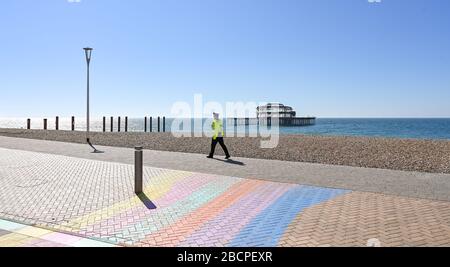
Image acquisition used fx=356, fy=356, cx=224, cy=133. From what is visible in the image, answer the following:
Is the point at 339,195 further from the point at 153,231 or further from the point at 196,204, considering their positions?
the point at 153,231

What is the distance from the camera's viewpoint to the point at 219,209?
595 centimetres

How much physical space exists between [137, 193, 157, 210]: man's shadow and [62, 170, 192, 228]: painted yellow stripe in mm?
75

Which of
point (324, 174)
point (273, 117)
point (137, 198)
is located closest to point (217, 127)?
point (324, 174)

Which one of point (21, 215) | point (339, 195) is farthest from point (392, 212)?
point (21, 215)

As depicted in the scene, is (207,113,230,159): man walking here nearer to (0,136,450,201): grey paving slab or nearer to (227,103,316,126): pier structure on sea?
(0,136,450,201): grey paving slab

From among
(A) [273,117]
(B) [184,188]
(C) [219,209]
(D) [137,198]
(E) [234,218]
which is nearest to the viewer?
(E) [234,218]

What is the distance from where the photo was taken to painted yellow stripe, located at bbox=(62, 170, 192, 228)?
526 cm

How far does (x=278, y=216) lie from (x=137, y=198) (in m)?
2.76

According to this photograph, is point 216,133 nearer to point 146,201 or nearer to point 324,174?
point 324,174

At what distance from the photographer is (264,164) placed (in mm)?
11336

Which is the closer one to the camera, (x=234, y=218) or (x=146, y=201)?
(x=234, y=218)

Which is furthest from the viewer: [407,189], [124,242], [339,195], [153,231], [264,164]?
[264,164]

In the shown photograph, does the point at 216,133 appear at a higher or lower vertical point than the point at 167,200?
higher
